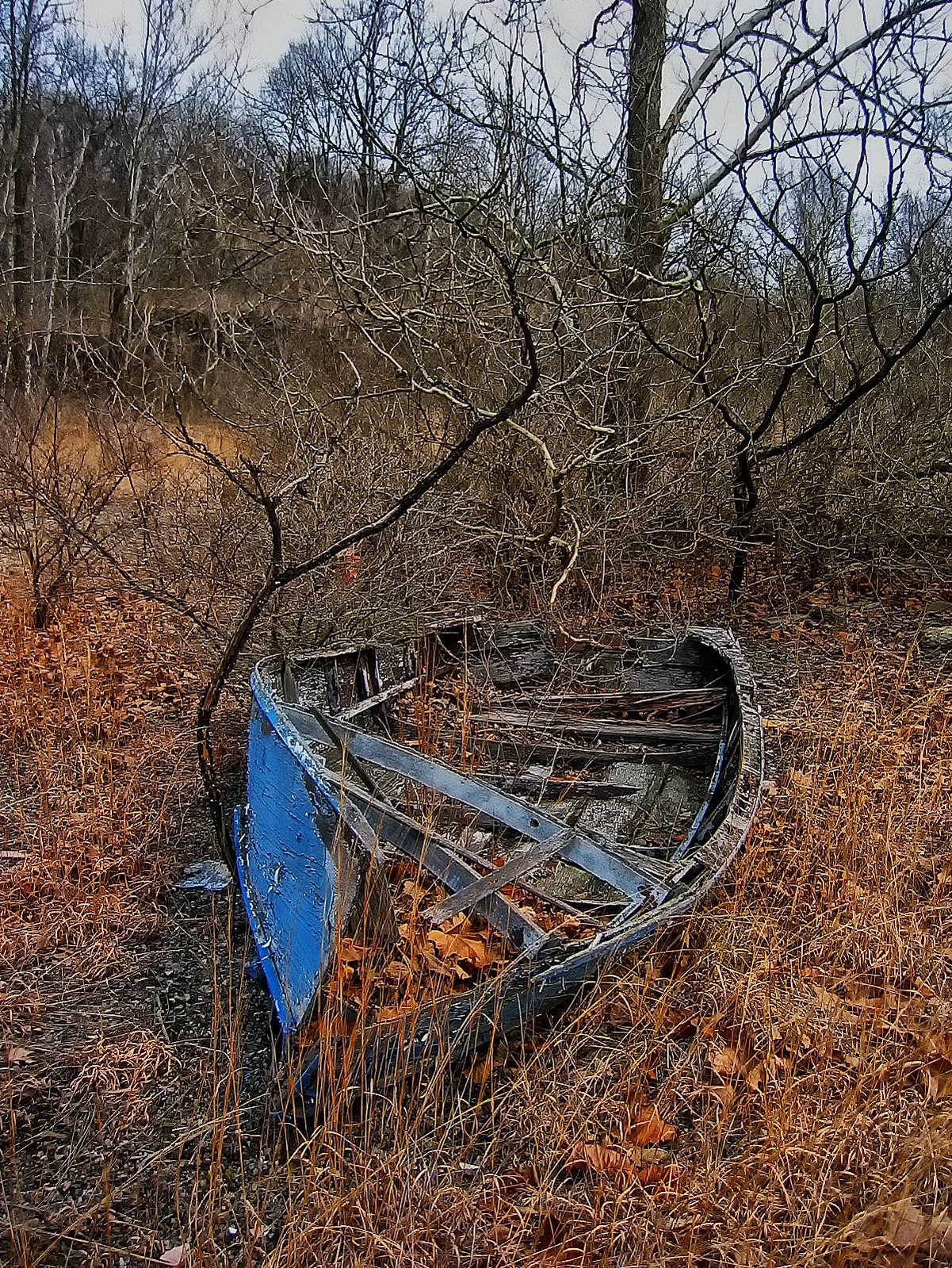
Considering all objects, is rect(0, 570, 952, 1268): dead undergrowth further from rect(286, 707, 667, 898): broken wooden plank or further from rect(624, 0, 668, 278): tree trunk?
rect(624, 0, 668, 278): tree trunk

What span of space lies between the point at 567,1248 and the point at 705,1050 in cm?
88

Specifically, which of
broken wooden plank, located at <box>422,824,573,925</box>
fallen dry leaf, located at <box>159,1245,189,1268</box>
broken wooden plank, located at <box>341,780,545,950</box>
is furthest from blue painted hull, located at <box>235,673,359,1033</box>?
fallen dry leaf, located at <box>159,1245,189,1268</box>

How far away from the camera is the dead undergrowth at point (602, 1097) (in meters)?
2.21

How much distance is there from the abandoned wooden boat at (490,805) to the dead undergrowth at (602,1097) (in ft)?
0.72

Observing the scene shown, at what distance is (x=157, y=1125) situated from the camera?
269 centimetres

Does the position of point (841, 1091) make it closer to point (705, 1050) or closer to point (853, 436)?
point (705, 1050)

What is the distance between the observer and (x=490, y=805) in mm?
3820

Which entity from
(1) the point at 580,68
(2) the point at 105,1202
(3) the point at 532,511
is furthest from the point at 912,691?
(2) the point at 105,1202

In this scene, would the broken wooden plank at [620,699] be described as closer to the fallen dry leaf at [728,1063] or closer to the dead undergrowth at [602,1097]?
the dead undergrowth at [602,1097]

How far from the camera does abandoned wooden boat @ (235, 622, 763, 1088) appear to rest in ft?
8.52

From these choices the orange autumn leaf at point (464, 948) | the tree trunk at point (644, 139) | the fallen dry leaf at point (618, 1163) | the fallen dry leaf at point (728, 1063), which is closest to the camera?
the fallen dry leaf at point (618, 1163)

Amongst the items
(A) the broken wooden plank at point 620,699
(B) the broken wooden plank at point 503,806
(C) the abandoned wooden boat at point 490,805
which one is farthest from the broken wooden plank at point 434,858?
(A) the broken wooden plank at point 620,699

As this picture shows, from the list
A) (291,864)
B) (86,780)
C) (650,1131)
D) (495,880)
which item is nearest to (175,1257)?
(291,864)

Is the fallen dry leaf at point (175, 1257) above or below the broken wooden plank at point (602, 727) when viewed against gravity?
below
